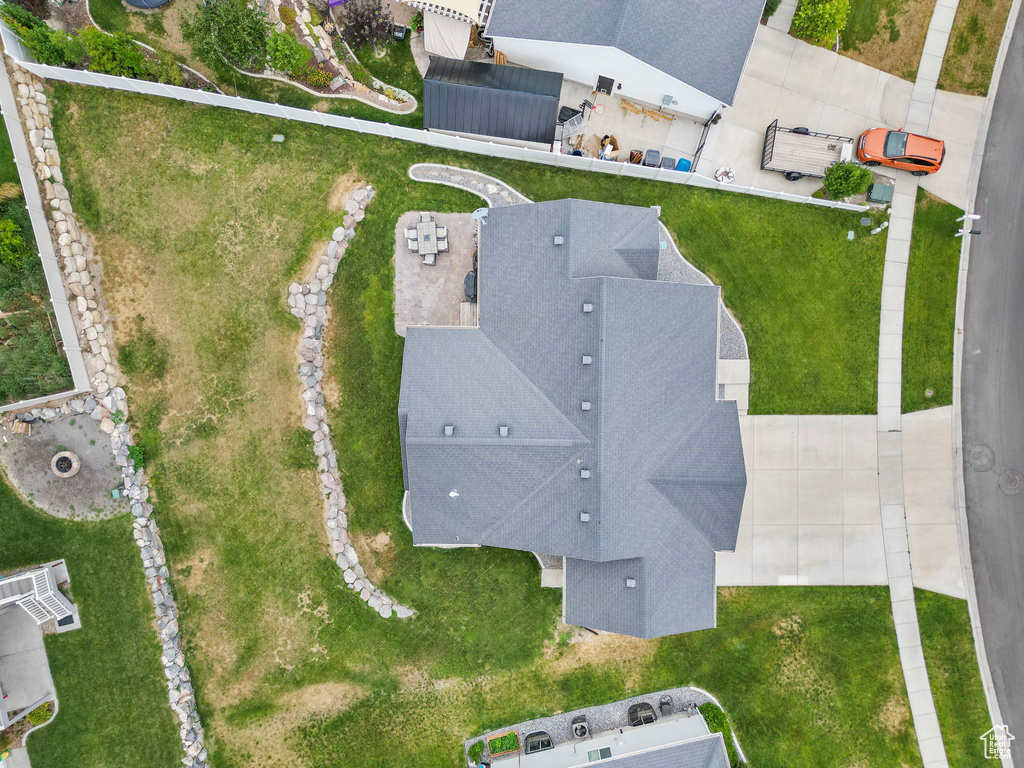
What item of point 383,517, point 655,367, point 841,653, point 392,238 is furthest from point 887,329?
point 383,517

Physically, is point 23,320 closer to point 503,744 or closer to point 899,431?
point 503,744

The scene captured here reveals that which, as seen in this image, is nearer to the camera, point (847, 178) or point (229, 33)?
point (229, 33)

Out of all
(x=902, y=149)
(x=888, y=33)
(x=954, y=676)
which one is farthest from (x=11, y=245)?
(x=954, y=676)

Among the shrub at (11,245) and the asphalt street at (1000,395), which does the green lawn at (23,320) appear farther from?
the asphalt street at (1000,395)

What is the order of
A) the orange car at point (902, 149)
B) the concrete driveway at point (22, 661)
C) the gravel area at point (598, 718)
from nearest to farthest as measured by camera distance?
the concrete driveway at point (22, 661) → the orange car at point (902, 149) → the gravel area at point (598, 718)

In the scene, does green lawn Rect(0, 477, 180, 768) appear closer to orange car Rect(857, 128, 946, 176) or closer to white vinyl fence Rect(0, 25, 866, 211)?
white vinyl fence Rect(0, 25, 866, 211)

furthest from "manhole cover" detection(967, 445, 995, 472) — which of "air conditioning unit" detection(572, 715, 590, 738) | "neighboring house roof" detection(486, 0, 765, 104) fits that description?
"air conditioning unit" detection(572, 715, 590, 738)

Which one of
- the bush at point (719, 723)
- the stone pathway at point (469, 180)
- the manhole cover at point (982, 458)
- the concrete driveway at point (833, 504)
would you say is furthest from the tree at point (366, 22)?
the bush at point (719, 723)
